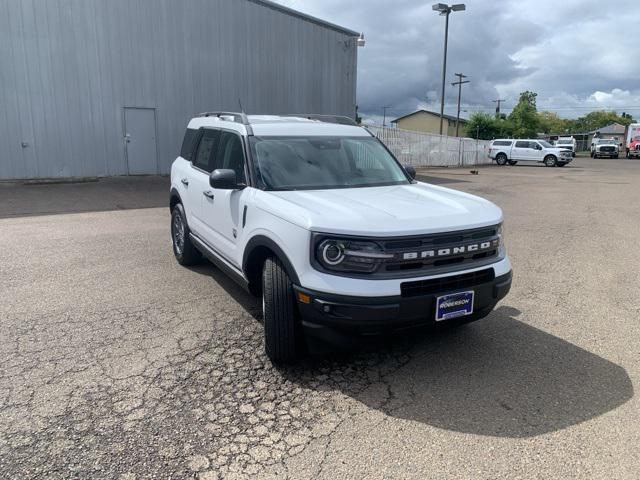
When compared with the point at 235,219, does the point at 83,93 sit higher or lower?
higher

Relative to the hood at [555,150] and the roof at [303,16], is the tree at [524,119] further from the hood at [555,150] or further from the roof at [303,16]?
the roof at [303,16]

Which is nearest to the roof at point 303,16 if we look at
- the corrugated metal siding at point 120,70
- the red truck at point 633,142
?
the corrugated metal siding at point 120,70

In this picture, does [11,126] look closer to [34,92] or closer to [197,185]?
[34,92]

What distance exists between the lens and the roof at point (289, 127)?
15.4 feet

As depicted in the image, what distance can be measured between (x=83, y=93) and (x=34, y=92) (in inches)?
51.3

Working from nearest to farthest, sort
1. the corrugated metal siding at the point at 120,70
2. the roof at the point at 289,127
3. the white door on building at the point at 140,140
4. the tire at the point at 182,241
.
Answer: the roof at the point at 289,127, the tire at the point at 182,241, the corrugated metal siding at the point at 120,70, the white door on building at the point at 140,140

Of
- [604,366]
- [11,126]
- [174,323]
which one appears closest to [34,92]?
[11,126]

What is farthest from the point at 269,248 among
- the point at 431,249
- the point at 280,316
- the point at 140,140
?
the point at 140,140

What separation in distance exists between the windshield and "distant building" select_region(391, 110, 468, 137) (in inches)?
3136

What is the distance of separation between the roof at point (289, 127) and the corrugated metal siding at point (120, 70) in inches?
457

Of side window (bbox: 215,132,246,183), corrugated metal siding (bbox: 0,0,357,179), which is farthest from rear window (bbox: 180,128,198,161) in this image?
corrugated metal siding (bbox: 0,0,357,179)

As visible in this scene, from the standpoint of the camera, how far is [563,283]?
586 centimetres

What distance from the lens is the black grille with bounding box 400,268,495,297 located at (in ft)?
10.5

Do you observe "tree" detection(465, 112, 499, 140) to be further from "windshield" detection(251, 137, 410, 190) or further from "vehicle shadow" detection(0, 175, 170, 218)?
"windshield" detection(251, 137, 410, 190)
